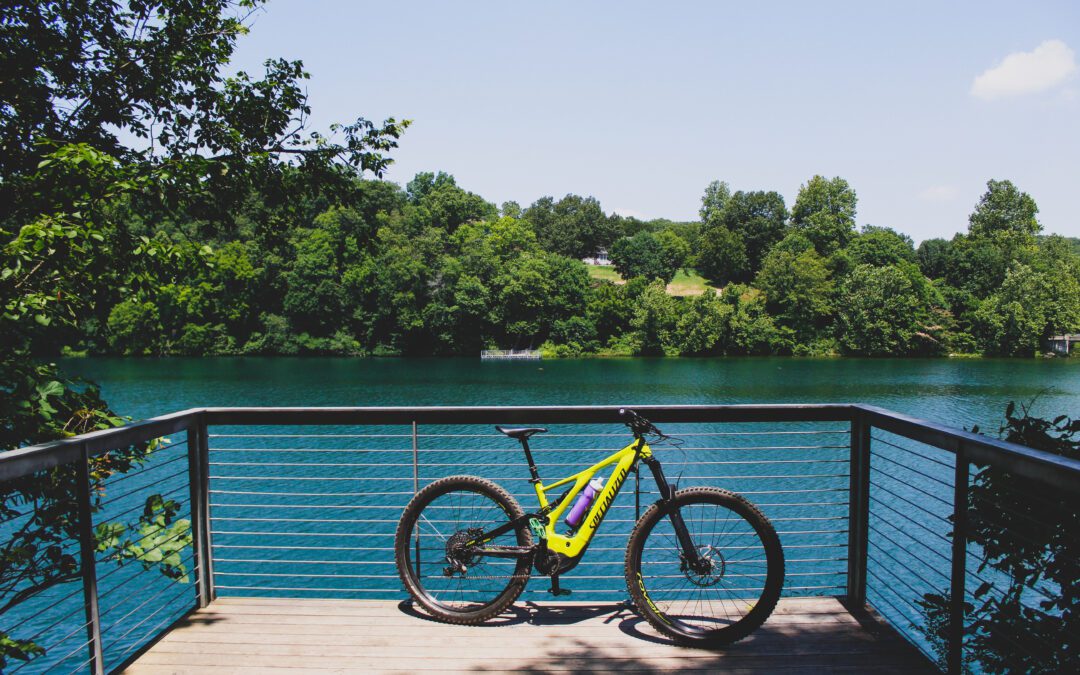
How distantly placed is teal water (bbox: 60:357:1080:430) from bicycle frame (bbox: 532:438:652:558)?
23.3m

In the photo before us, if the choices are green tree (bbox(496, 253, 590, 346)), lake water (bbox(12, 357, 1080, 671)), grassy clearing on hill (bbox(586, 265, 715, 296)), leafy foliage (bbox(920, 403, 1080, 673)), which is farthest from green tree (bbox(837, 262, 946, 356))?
leafy foliage (bbox(920, 403, 1080, 673))

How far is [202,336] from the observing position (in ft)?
178

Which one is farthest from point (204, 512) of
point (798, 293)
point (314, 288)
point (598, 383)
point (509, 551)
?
point (798, 293)

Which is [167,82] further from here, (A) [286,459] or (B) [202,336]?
(B) [202,336]

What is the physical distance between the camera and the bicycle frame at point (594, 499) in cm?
303

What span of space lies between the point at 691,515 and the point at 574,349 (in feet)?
172

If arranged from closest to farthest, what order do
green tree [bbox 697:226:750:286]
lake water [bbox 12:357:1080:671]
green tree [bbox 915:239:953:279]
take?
lake water [bbox 12:357:1080:671], green tree [bbox 915:239:953:279], green tree [bbox 697:226:750:286]

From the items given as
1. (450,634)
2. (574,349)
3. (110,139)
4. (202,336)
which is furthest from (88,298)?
(202,336)

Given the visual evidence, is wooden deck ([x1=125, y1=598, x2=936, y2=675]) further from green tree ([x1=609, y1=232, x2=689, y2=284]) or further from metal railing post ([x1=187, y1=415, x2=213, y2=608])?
green tree ([x1=609, y1=232, x2=689, y2=284])

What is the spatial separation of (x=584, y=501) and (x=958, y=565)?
1387 mm

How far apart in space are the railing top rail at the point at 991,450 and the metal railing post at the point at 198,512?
9.85 feet

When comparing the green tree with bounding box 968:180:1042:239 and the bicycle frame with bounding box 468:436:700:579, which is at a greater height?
the green tree with bounding box 968:180:1042:239

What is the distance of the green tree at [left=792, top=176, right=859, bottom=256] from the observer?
2793 inches

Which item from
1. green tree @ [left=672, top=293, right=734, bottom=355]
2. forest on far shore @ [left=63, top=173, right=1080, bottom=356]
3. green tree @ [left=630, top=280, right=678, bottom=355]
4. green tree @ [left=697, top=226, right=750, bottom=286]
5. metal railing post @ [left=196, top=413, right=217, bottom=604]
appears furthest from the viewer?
green tree @ [left=697, top=226, right=750, bottom=286]
